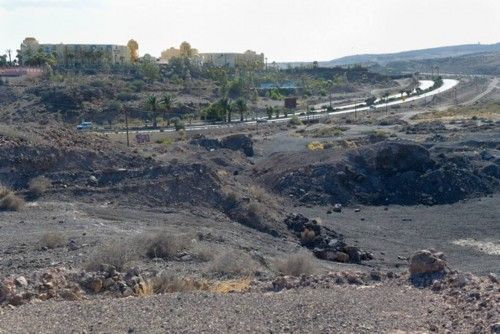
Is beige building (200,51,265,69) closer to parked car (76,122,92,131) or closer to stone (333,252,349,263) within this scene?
parked car (76,122,92,131)

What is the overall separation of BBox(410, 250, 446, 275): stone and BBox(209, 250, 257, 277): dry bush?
3.79 metres

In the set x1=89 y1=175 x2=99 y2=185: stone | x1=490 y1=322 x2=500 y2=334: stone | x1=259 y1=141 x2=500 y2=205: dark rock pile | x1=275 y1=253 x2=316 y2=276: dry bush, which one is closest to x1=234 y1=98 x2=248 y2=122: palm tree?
x1=259 y1=141 x2=500 y2=205: dark rock pile

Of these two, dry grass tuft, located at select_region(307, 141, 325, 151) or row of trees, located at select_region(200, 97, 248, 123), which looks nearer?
dry grass tuft, located at select_region(307, 141, 325, 151)

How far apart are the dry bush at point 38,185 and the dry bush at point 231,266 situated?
47.2 feet

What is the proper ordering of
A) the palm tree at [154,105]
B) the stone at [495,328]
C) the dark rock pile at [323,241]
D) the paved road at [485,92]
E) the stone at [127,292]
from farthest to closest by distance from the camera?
the paved road at [485,92], the palm tree at [154,105], the dark rock pile at [323,241], the stone at [127,292], the stone at [495,328]

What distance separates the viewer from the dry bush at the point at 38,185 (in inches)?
1208

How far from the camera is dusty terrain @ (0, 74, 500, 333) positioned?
12.5 meters

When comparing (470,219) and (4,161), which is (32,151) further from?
(470,219)

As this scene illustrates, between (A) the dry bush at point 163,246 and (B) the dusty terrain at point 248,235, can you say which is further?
(A) the dry bush at point 163,246

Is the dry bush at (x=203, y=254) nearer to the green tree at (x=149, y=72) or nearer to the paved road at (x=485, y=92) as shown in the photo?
the green tree at (x=149, y=72)

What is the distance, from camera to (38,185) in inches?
1218

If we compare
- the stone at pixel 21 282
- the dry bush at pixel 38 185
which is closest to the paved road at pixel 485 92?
the dry bush at pixel 38 185

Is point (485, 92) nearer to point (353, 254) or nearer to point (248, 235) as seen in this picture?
point (353, 254)

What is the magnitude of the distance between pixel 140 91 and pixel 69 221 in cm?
7966
